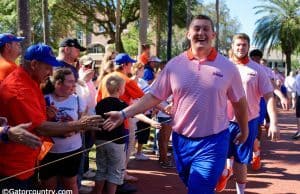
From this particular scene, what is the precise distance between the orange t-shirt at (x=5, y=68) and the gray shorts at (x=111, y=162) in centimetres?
154

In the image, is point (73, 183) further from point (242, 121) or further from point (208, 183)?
point (242, 121)

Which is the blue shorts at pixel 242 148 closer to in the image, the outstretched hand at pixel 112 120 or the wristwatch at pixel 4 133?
the outstretched hand at pixel 112 120

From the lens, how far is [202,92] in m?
4.30

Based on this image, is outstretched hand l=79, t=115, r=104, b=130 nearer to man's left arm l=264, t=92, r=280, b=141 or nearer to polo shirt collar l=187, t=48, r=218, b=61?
polo shirt collar l=187, t=48, r=218, b=61

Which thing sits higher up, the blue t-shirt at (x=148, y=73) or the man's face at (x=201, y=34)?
the man's face at (x=201, y=34)

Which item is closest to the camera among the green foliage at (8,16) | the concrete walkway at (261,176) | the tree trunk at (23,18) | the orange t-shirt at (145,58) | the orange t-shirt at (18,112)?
the orange t-shirt at (18,112)

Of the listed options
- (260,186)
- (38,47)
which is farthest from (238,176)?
(38,47)

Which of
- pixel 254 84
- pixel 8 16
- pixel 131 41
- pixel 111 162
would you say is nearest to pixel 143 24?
pixel 254 84

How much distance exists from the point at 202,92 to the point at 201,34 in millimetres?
590

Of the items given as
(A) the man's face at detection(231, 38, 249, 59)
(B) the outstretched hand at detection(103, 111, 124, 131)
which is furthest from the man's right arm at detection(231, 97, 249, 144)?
(A) the man's face at detection(231, 38, 249, 59)

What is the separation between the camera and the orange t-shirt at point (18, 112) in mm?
3514

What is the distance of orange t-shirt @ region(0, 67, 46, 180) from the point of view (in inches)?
138

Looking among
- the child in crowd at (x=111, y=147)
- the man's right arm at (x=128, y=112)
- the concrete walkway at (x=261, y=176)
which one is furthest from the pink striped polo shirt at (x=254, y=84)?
the man's right arm at (x=128, y=112)

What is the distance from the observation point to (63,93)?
4.82 meters
